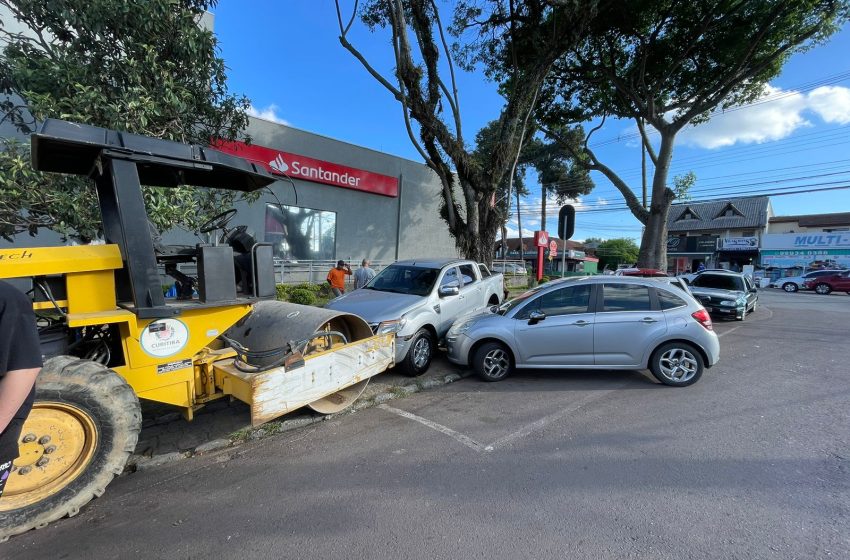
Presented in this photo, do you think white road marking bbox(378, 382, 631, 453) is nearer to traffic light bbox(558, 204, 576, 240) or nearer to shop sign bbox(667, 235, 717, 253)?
traffic light bbox(558, 204, 576, 240)

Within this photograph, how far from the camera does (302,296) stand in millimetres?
11273

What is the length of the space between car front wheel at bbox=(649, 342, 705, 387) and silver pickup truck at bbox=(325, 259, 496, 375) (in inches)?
123

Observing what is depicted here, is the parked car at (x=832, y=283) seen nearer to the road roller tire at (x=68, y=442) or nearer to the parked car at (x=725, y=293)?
the parked car at (x=725, y=293)

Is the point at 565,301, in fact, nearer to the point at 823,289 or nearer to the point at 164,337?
the point at 164,337

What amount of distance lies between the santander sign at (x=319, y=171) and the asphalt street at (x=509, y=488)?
9653 millimetres

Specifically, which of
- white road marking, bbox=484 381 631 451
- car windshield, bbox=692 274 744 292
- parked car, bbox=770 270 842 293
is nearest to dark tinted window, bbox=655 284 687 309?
white road marking, bbox=484 381 631 451

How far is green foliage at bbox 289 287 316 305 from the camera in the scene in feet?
36.7

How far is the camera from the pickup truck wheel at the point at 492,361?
5480 millimetres

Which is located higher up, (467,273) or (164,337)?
(467,273)

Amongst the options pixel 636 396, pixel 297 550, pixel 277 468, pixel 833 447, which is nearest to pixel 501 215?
pixel 636 396

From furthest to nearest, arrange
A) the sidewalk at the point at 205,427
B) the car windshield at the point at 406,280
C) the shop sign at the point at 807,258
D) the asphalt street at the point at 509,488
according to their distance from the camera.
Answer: the shop sign at the point at 807,258 < the car windshield at the point at 406,280 < the sidewalk at the point at 205,427 < the asphalt street at the point at 509,488

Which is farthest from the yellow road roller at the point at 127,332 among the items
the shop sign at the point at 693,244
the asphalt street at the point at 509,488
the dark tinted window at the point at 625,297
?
the shop sign at the point at 693,244

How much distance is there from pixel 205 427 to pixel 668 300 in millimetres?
6112

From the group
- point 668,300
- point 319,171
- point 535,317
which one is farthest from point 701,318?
point 319,171
